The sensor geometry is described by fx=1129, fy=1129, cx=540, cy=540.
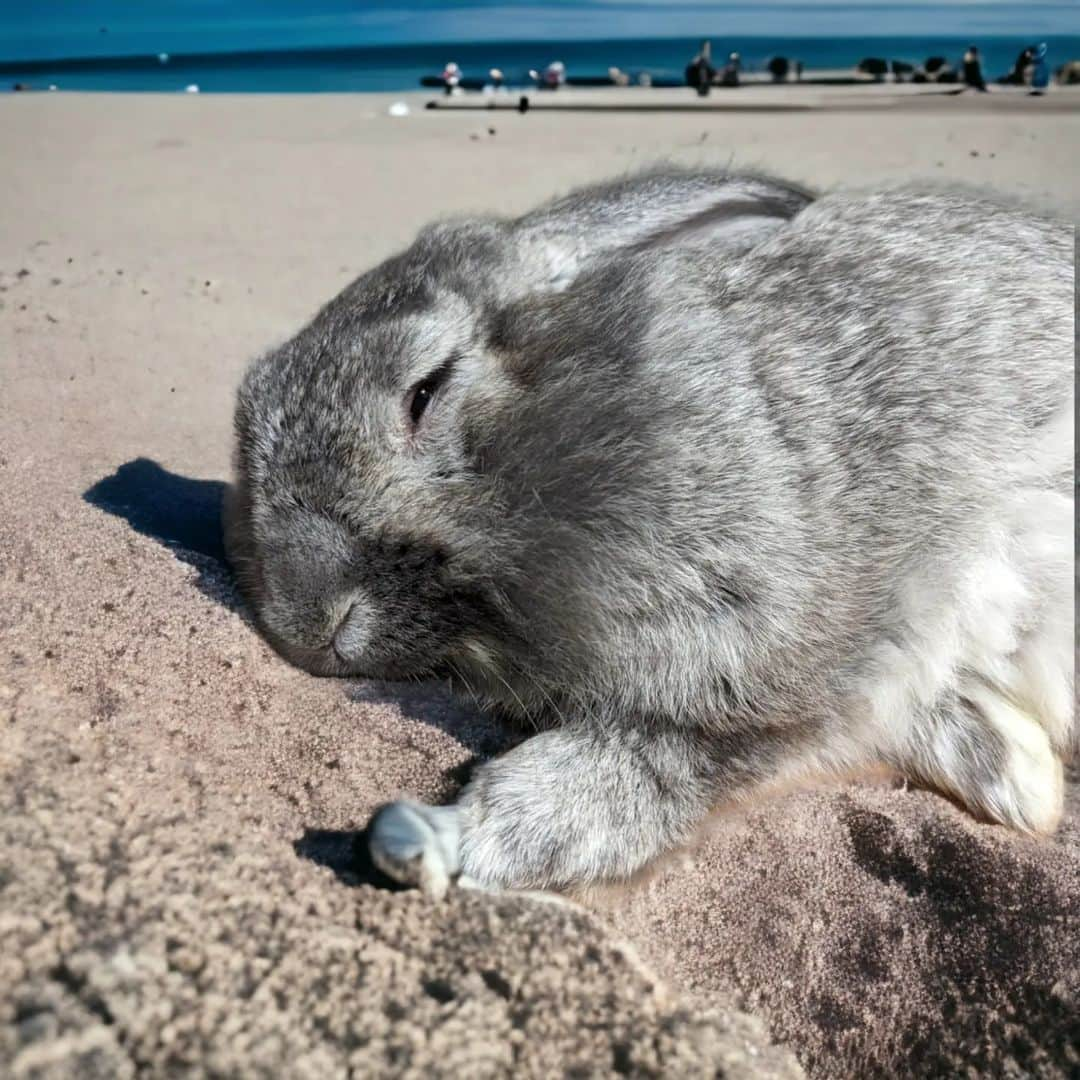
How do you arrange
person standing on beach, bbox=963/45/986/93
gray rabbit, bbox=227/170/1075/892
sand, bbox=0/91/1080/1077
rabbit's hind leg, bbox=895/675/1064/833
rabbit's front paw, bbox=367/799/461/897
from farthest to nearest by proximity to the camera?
person standing on beach, bbox=963/45/986/93 → rabbit's hind leg, bbox=895/675/1064/833 → gray rabbit, bbox=227/170/1075/892 → rabbit's front paw, bbox=367/799/461/897 → sand, bbox=0/91/1080/1077

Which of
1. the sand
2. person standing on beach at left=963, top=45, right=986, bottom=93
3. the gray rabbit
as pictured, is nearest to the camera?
the sand

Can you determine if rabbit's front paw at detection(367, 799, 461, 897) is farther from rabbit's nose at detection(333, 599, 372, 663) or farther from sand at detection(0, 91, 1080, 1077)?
rabbit's nose at detection(333, 599, 372, 663)

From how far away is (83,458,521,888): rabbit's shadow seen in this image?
201cm

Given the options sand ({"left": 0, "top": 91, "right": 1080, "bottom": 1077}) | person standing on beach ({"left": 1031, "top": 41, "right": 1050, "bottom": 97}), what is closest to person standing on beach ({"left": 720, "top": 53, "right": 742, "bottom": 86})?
person standing on beach ({"left": 1031, "top": 41, "right": 1050, "bottom": 97})

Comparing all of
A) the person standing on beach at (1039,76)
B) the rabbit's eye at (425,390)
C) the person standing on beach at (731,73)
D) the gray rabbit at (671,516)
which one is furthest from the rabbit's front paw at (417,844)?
the person standing on beach at (731,73)

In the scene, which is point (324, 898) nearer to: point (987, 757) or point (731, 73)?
point (987, 757)

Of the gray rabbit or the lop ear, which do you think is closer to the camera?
the gray rabbit

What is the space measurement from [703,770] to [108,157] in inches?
460

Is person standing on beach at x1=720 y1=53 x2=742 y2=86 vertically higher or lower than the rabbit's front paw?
lower

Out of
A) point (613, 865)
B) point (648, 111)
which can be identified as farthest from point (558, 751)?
point (648, 111)

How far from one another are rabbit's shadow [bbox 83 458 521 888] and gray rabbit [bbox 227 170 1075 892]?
0.10 meters

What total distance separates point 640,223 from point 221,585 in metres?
1.35

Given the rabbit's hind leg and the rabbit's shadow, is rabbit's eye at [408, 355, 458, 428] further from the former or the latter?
the rabbit's hind leg

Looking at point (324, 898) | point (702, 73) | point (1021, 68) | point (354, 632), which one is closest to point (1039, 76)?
point (1021, 68)
